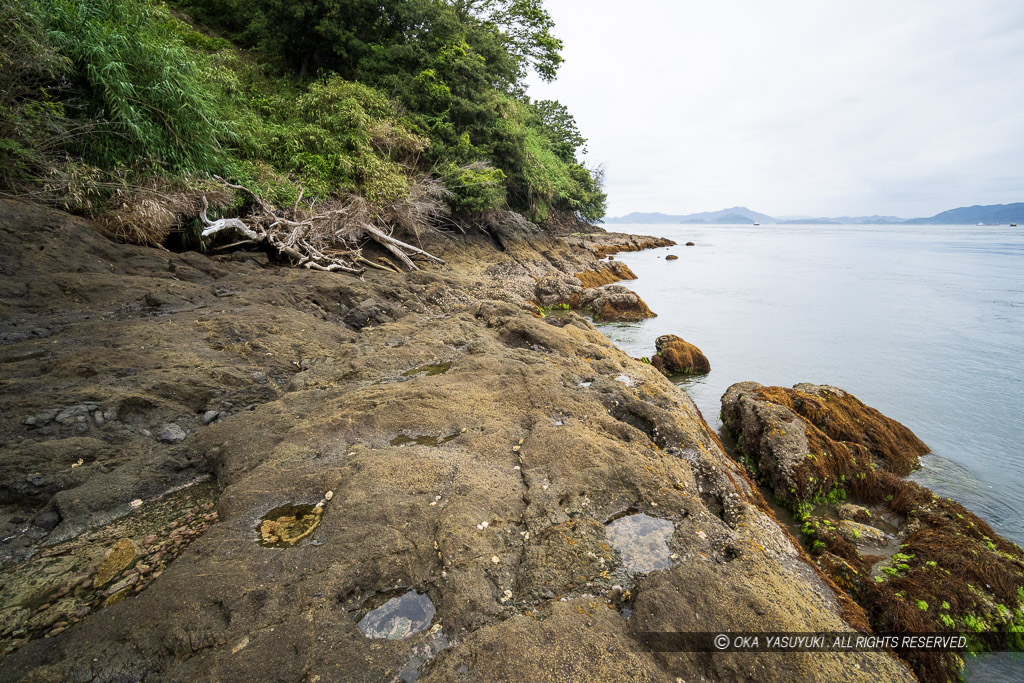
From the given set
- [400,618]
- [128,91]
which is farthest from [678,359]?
[128,91]

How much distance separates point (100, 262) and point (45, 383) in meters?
3.55

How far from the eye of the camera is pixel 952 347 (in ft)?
35.4

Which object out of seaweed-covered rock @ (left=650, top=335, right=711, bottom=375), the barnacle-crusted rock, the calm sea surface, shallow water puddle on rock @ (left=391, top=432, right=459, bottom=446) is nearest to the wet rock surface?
the calm sea surface

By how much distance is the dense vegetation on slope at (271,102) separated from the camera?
6289 mm

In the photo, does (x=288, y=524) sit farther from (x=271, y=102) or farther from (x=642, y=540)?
(x=271, y=102)

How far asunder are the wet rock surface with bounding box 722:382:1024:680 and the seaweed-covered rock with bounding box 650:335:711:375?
239 centimetres

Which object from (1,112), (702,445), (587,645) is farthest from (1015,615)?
(1,112)

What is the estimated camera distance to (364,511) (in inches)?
109

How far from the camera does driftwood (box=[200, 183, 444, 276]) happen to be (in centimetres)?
868

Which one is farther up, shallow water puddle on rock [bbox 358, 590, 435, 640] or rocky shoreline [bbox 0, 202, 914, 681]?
rocky shoreline [bbox 0, 202, 914, 681]

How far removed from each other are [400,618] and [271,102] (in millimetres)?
15020

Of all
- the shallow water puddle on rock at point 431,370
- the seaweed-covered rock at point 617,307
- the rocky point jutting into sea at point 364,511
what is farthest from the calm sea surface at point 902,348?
the shallow water puddle on rock at point 431,370

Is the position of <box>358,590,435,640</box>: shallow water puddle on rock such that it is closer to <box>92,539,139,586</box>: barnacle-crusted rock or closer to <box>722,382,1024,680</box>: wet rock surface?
<box>92,539,139,586</box>: barnacle-crusted rock

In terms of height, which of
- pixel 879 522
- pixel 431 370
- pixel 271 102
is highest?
pixel 271 102
